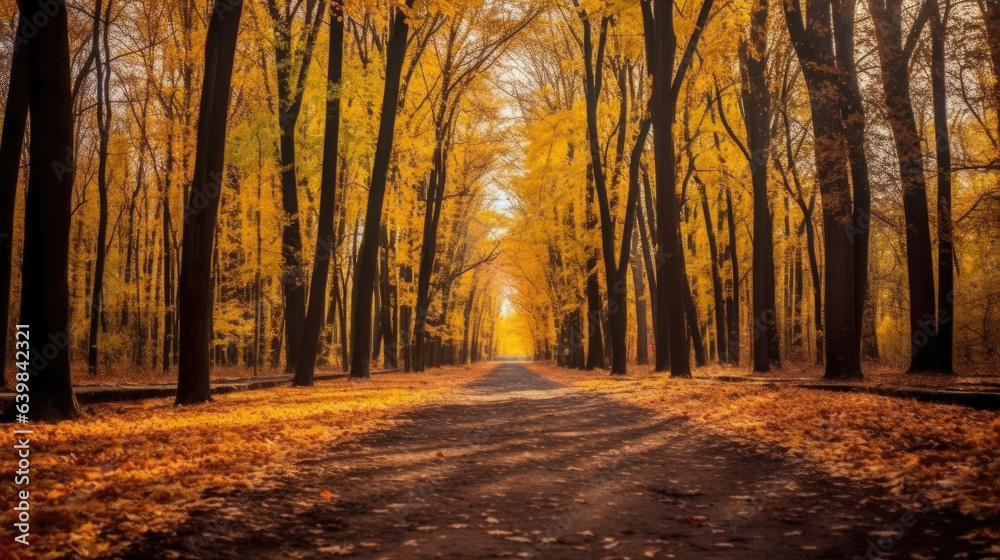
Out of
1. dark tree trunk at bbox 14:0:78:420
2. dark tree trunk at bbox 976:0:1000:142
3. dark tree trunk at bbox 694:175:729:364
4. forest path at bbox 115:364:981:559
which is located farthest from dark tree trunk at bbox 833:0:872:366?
dark tree trunk at bbox 14:0:78:420

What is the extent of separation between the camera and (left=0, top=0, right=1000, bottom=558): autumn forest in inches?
414

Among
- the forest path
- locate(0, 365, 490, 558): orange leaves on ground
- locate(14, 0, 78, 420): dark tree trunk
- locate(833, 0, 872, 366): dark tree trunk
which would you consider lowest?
the forest path

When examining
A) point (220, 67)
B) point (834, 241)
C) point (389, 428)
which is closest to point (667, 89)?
point (834, 241)

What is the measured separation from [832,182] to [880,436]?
8826 mm

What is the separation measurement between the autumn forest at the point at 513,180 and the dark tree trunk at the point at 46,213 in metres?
0.03

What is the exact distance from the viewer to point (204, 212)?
10758mm

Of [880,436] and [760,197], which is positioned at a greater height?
[760,197]

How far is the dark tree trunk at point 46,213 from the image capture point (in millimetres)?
7711

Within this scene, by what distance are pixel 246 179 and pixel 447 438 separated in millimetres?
20572

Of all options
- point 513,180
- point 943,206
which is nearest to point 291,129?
point 513,180

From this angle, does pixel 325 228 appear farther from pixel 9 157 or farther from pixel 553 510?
pixel 553 510

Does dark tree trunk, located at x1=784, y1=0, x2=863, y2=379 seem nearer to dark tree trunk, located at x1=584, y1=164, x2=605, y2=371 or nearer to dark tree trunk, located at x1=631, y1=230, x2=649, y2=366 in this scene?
dark tree trunk, located at x1=584, y1=164, x2=605, y2=371

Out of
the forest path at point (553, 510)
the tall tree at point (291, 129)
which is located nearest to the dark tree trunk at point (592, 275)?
the tall tree at point (291, 129)

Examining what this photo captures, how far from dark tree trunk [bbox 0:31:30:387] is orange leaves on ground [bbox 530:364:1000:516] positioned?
1185cm
